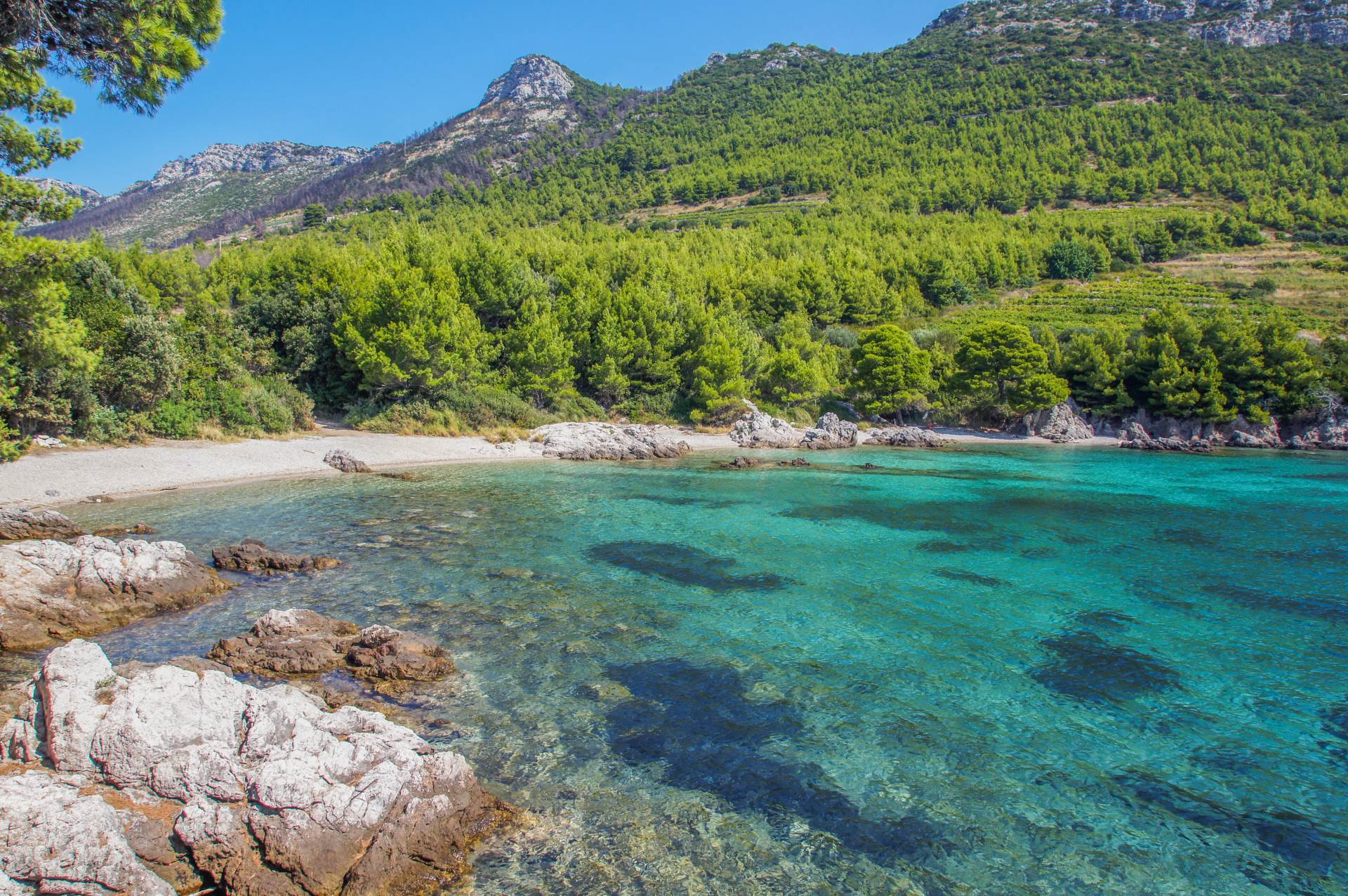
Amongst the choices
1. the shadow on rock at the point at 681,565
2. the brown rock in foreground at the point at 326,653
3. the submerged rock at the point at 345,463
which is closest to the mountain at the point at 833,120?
the submerged rock at the point at 345,463

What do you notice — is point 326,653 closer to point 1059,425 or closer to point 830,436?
point 830,436

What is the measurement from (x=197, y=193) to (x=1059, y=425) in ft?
597

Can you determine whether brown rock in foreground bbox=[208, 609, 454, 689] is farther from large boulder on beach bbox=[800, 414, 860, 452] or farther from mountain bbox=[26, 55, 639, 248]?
mountain bbox=[26, 55, 639, 248]

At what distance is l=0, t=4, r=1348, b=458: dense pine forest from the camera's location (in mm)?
28828

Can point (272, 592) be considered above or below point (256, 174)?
below

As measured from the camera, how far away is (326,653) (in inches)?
351

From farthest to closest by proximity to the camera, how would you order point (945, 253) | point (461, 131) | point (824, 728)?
point (461, 131)
point (945, 253)
point (824, 728)

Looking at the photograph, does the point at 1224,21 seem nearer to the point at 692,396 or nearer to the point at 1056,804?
the point at 692,396

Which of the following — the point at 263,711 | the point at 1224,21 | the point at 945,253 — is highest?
the point at 1224,21

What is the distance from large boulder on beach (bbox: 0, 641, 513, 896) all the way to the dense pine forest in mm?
7839

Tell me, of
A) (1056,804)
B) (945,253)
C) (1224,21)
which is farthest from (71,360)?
(1224,21)

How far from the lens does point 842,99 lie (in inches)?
5984

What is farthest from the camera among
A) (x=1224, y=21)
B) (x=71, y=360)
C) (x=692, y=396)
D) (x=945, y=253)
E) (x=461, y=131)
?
(x=461, y=131)

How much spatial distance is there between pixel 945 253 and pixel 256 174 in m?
172
